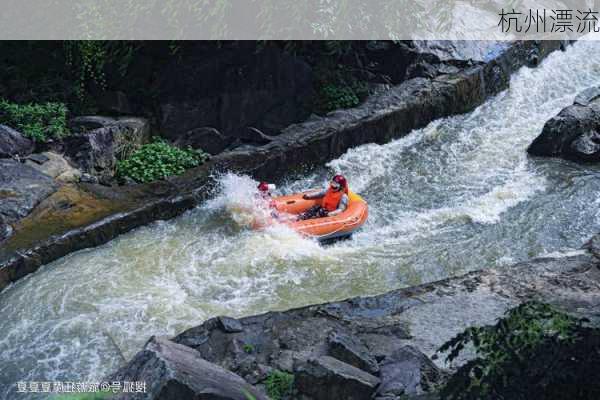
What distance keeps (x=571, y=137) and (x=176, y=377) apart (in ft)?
30.1

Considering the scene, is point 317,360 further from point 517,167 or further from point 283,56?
point 283,56

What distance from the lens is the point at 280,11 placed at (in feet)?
38.8

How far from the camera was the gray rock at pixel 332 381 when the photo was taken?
16.6 feet

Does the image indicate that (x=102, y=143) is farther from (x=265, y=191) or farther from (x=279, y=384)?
(x=279, y=384)

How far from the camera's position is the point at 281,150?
10828 mm

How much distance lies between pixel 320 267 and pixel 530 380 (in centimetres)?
527

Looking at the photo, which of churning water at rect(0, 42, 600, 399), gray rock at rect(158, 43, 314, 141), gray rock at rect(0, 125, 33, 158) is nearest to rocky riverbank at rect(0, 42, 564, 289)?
churning water at rect(0, 42, 600, 399)

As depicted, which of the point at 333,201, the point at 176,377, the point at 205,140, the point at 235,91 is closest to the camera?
the point at 176,377

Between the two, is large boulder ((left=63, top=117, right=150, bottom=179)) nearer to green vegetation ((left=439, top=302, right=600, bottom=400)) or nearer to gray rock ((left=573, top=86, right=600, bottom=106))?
gray rock ((left=573, top=86, right=600, bottom=106))

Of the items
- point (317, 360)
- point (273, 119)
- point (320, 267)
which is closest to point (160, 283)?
point (320, 267)

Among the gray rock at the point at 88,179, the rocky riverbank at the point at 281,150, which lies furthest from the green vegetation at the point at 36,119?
the gray rock at the point at 88,179

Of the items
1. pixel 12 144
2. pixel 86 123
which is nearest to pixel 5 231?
pixel 12 144

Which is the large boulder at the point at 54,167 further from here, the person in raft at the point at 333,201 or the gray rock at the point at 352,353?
the gray rock at the point at 352,353

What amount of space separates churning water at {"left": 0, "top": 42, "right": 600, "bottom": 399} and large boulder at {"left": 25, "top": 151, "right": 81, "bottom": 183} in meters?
1.50
